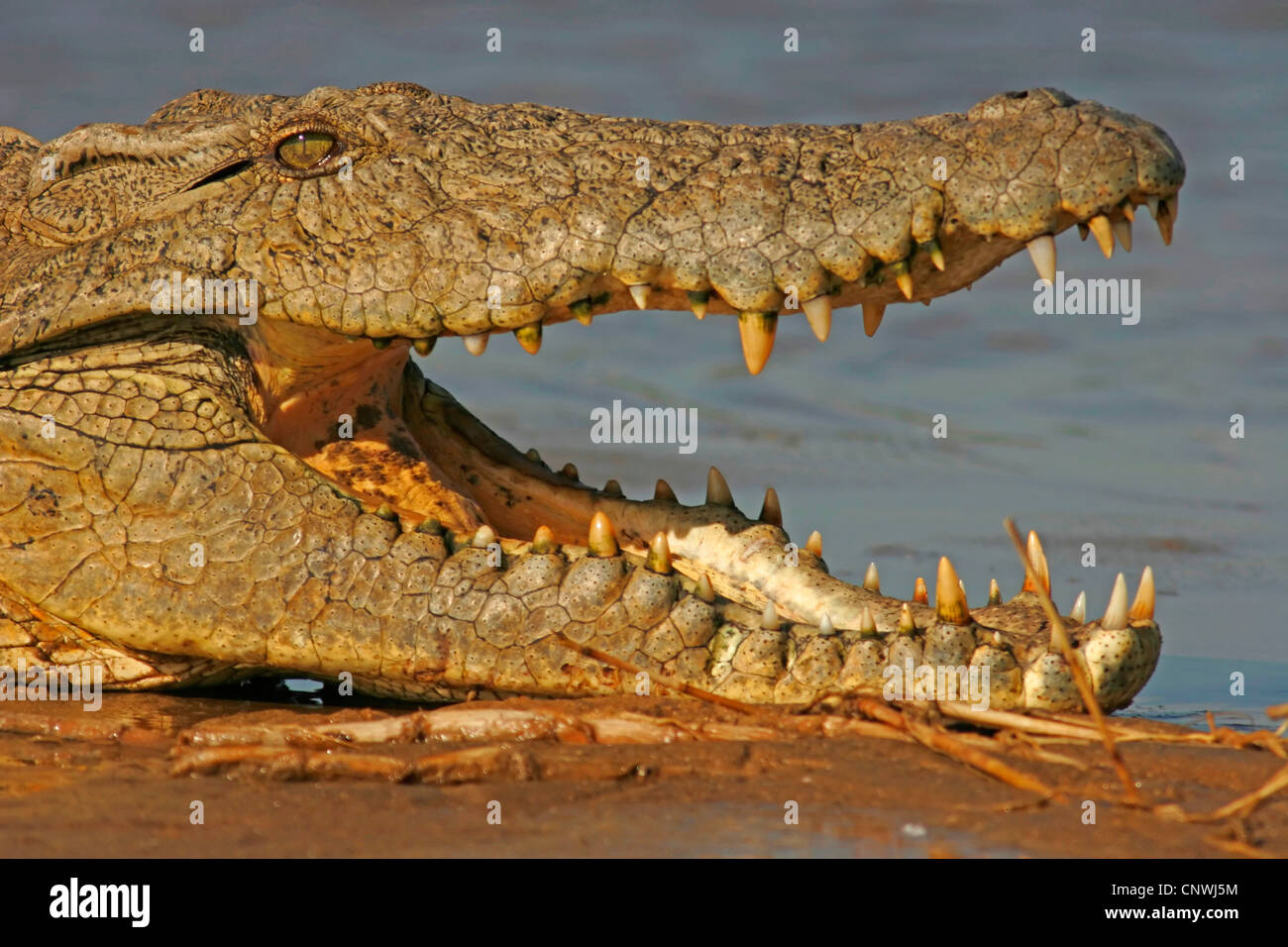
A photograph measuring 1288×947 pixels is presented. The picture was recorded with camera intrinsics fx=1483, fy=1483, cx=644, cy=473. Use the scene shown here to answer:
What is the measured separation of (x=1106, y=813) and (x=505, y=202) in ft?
7.91

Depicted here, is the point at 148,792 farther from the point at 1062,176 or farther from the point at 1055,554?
the point at 1055,554

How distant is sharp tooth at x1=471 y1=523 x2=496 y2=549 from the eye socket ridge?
1255 millimetres

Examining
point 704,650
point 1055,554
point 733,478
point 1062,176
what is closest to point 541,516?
point 704,650

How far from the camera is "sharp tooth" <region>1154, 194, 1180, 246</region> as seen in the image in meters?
4.20

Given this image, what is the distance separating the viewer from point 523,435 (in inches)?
403

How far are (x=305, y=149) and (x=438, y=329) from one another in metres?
0.85

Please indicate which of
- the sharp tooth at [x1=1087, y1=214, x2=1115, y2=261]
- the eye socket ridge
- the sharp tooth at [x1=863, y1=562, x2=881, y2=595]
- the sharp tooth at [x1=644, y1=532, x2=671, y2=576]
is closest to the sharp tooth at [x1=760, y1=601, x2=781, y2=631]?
the sharp tooth at [x1=644, y1=532, x2=671, y2=576]

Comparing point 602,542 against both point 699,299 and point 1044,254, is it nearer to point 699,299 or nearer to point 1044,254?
point 699,299

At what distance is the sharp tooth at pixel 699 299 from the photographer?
13.6 ft

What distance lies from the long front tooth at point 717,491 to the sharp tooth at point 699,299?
3.23 feet

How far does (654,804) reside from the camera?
3.10m

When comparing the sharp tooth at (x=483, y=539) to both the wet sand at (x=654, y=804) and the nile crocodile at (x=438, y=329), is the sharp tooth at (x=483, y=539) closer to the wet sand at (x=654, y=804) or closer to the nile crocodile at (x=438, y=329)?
the nile crocodile at (x=438, y=329)

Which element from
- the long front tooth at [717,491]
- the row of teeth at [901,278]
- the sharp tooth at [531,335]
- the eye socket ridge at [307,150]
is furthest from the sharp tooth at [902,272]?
the eye socket ridge at [307,150]

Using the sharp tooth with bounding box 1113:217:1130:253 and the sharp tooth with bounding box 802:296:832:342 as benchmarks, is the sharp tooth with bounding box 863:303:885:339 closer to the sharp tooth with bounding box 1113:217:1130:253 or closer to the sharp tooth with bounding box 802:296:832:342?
the sharp tooth with bounding box 802:296:832:342
